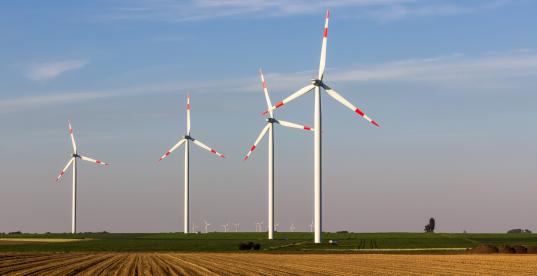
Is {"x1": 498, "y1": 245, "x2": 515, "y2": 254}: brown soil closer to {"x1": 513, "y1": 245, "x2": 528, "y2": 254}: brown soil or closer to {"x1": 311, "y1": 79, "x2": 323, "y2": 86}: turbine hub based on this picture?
{"x1": 513, "y1": 245, "x2": 528, "y2": 254}: brown soil

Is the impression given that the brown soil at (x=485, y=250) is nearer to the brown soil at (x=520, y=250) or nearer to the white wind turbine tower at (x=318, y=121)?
the brown soil at (x=520, y=250)

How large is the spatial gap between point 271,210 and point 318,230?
89.3 ft

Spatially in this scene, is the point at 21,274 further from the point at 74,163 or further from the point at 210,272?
the point at 74,163

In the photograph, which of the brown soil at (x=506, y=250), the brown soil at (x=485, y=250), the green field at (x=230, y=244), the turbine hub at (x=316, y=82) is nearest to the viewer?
the brown soil at (x=506, y=250)

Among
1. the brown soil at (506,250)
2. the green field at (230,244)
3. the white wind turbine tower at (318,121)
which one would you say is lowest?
the green field at (230,244)

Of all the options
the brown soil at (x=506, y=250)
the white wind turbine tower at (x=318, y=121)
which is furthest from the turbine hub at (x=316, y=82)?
the brown soil at (x=506, y=250)

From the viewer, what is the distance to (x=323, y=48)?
127m

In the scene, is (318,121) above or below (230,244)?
above

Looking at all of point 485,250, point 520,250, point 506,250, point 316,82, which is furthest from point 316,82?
point 520,250

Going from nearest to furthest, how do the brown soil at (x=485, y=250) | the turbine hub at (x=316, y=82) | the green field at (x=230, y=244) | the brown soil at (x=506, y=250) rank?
the brown soil at (x=506, y=250) < the brown soil at (x=485, y=250) < the green field at (x=230, y=244) < the turbine hub at (x=316, y=82)

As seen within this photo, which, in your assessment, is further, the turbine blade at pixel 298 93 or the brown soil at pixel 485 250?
the turbine blade at pixel 298 93

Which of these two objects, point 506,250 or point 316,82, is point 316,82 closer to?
point 316,82

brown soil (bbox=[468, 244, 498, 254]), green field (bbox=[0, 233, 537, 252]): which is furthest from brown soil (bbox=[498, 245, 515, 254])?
green field (bbox=[0, 233, 537, 252])

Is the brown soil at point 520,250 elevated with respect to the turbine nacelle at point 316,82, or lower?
lower
